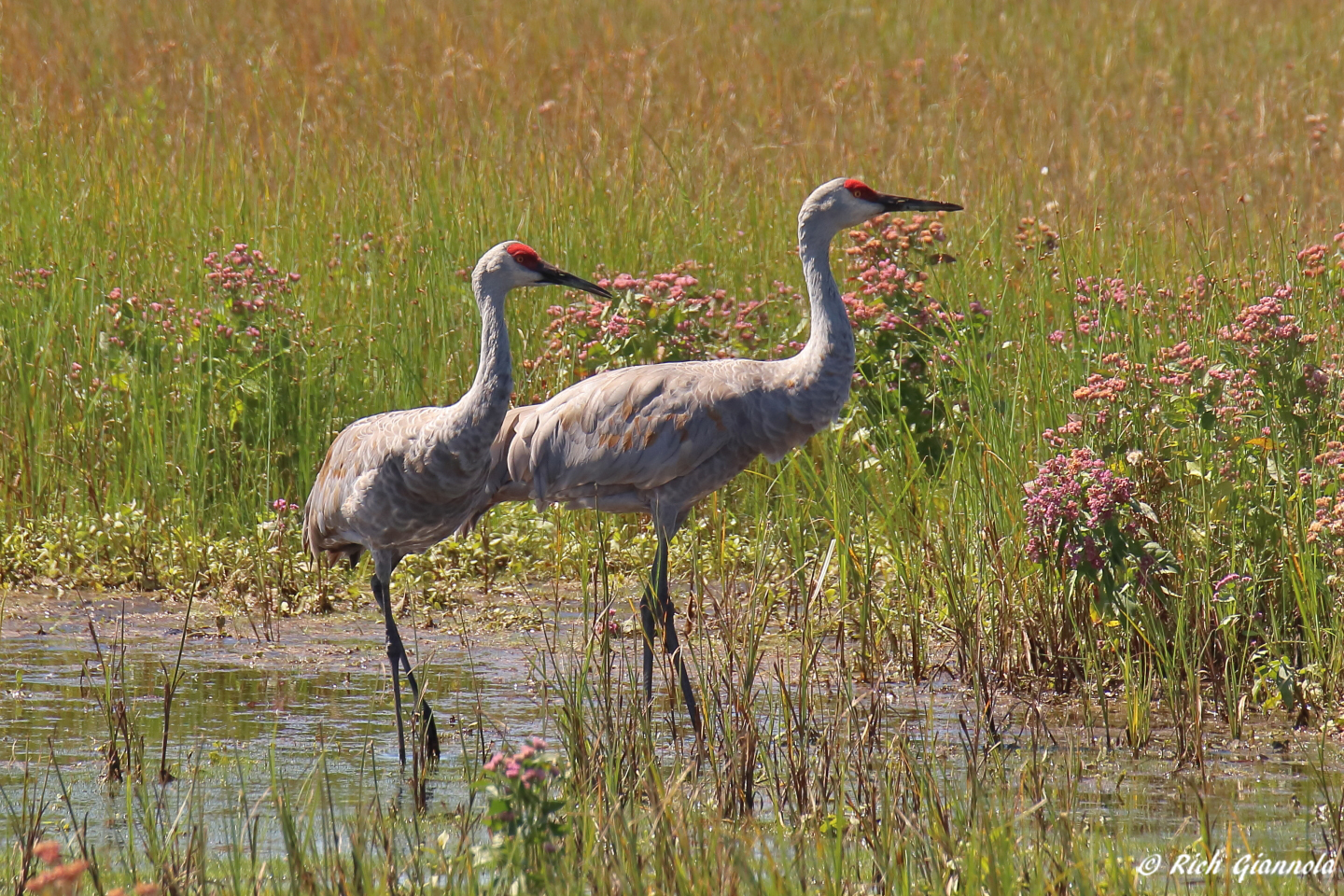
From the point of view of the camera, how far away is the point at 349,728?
15.9 ft

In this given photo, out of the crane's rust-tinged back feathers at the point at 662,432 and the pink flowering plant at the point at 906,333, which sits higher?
the pink flowering plant at the point at 906,333

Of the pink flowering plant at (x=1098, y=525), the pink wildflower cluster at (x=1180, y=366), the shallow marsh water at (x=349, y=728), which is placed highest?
the pink wildflower cluster at (x=1180, y=366)

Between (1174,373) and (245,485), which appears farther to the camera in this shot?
(245,485)

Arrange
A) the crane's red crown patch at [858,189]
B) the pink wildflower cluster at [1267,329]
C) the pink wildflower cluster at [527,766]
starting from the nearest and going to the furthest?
the pink wildflower cluster at [527,766] → the pink wildflower cluster at [1267,329] → the crane's red crown patch at [858,189]

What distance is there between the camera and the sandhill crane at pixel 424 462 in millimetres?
4879

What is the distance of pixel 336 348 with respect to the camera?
A: 7.01 meters

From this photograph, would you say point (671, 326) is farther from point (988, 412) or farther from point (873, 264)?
point (988, 412)

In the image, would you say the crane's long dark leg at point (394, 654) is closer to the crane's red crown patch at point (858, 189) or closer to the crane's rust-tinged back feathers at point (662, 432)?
the crane's rust-tinged back feathers at point (662, 432)

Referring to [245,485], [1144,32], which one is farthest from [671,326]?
[1144,32]

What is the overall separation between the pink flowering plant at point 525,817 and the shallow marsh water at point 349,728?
1.99 ft

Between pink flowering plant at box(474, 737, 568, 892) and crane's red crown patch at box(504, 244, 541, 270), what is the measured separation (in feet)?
7.79

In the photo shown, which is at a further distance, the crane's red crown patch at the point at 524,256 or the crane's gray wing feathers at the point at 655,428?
the crane's gray wing feathers at the point at 655,428

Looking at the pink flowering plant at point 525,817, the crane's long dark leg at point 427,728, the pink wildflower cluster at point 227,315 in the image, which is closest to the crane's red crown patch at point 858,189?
the crane's long dark leg at point 427,728

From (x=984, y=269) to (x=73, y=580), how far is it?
4007mm
